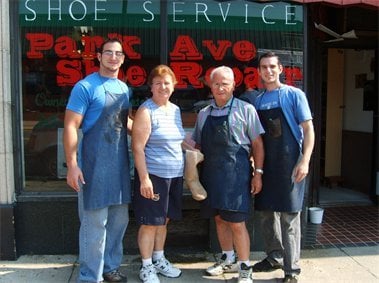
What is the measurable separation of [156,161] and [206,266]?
4.01 feet

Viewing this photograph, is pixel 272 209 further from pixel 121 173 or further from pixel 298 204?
pixel 121 173

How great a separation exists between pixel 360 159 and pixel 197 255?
3365 millimetres

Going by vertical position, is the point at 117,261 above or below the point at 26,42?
below

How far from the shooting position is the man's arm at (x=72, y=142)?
11.2ft

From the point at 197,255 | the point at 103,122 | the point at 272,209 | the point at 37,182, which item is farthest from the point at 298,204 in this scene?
the point at 37,182

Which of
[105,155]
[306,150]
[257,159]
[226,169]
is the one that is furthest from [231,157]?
[105,155]

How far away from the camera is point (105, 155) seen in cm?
356

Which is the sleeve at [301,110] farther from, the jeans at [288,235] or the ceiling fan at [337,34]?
the ceiling fan at [337,34]

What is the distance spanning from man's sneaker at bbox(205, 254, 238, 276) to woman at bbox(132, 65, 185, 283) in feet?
1.67

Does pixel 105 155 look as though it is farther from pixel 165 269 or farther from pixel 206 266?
pixel 206 266

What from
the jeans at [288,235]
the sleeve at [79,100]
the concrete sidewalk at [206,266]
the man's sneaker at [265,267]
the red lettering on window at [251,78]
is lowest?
the concrete sidewalk at [206,266]

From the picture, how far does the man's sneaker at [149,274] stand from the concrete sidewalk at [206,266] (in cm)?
15

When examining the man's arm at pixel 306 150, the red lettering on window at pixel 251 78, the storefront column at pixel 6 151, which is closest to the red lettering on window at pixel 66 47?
the storefront column at pixel 6 151

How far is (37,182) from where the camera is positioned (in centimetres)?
455
